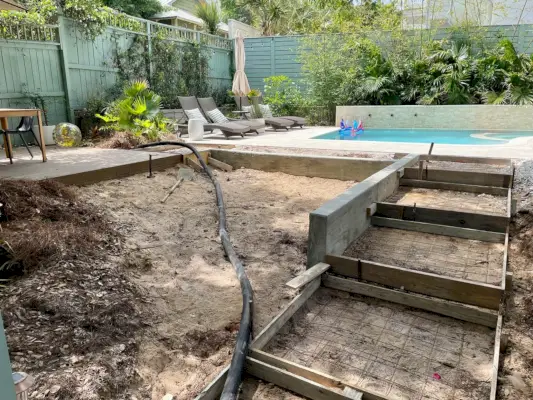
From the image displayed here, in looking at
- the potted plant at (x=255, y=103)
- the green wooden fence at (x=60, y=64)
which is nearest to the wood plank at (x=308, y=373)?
the green wooden fence at (x=60, y=64)

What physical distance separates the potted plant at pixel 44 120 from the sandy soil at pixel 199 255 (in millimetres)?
3723

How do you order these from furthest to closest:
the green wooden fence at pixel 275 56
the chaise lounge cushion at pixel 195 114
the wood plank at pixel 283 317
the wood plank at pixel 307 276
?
the green wooden fence at pixel 275 56 < the chaise lounge cushion at pixel 195 114 < the wood plank at pixel 307 276 < the wood plank at pixel 283 317

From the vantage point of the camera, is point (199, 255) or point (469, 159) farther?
point (469, 159)

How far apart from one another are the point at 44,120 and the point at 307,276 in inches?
324

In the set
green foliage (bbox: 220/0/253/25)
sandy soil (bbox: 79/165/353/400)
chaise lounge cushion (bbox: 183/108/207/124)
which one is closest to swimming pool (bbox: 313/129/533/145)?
chaise lounge cushion (bbox: 183/108/207/124)

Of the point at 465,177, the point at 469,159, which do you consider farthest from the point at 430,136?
the point at 465,177

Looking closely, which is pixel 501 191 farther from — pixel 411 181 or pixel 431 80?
pixel 431 80

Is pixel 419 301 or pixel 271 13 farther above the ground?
pixel 271 13

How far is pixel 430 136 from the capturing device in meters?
11.4

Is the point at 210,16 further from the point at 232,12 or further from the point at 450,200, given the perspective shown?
the point at 450,200

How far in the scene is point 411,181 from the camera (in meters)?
5.38

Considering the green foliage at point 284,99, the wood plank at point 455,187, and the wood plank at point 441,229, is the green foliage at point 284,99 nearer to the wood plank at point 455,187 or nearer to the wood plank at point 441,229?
the wood plank at point 455,187

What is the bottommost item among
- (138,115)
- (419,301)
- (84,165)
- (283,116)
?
(419,301)

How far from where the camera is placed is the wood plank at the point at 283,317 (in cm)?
227
